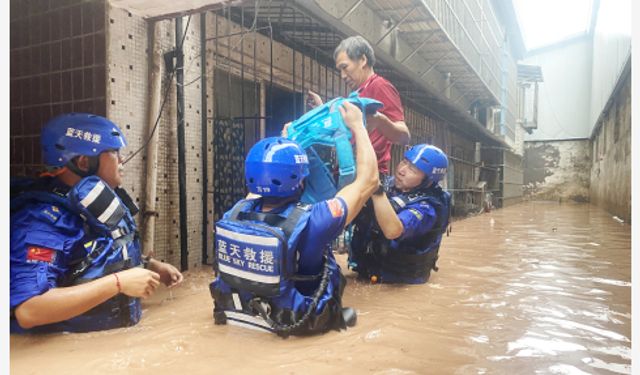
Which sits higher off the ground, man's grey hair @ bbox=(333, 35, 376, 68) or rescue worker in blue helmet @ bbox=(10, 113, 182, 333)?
man's grey hair @ bbox=(333, 35, 376, 68)

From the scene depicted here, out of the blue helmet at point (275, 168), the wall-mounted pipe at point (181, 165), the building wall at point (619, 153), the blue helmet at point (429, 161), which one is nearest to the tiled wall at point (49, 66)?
the wall-mounted pipe at point (181, 165)

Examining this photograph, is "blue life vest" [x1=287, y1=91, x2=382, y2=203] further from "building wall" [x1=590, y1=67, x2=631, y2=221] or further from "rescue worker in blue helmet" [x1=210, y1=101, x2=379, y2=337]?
"building wall" [x1=590, y1=67, x2=631, y2=221]

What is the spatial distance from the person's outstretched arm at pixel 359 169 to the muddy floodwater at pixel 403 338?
86 centimetres

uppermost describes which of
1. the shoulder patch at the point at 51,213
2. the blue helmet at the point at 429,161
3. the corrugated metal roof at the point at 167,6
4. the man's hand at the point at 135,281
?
the corrugated metal roof at the point at 167,6

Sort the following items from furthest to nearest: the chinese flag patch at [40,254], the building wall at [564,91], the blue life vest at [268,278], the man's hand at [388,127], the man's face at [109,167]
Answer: the building wall at [564,91] < the man's hand at [388,127] < the man's face at [109,167] < the blue life vest at [268,278] < the chinese flag patch at [40,254]

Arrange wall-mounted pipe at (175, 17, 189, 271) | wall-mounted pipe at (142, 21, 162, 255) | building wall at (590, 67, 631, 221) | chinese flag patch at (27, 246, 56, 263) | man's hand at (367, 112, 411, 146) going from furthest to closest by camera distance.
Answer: building wall at (590, 67, 631, 221)
wall-mounted pipe at (175, 17, 189, 271)
wall-mounted pipe at (142, 21, 162, 255)
man's hand at (367, 112, 411, 146)
chinese flag patch at (27, 246, 56, 263)

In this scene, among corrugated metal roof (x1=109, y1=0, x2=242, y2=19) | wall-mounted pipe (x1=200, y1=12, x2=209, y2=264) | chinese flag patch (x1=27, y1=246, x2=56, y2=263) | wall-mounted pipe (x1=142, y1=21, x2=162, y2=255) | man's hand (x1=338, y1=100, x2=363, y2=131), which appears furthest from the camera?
wall-mounted pipe (x1=200, y1=12, x2=209, y2=264)

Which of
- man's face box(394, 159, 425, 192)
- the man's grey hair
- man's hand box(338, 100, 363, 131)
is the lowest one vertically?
man's face box(394, 159, 425, 192)

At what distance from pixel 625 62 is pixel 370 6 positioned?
7332 millimetres

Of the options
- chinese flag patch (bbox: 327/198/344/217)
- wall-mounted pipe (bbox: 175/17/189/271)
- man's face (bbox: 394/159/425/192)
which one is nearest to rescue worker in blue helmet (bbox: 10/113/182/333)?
chinese flag patch (bbox: 327/198/344/217)

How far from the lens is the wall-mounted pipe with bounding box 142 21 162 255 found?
4383 mm

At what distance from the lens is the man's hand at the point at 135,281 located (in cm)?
262

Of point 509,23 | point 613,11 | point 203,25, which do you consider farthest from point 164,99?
point 509,23

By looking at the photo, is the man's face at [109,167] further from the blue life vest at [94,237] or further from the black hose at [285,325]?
the black hose at [285,325]
